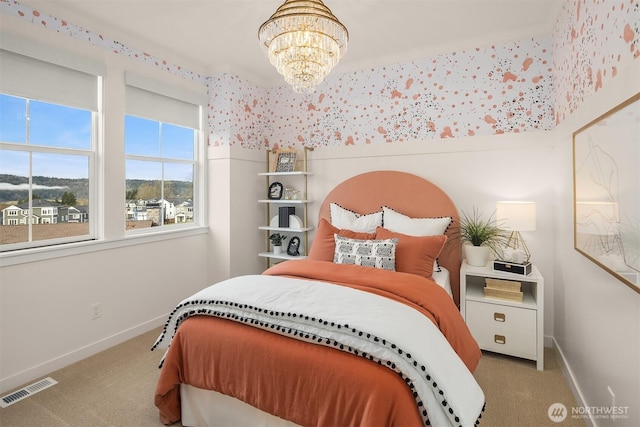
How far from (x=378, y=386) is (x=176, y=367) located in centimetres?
115

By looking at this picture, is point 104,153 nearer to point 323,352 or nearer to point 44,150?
point 44,150

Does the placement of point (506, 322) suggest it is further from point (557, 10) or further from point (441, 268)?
point (557, 10)

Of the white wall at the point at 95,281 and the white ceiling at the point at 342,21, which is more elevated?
the white ceiling at the point at 342,21

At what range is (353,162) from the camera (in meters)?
3.70

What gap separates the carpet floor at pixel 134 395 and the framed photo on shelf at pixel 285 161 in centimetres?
222

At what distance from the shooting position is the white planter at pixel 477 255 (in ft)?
9.30

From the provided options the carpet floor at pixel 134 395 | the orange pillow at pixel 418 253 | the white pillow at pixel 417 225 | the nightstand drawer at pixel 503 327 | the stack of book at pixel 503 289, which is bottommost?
the carpet floor at pixel 134 395

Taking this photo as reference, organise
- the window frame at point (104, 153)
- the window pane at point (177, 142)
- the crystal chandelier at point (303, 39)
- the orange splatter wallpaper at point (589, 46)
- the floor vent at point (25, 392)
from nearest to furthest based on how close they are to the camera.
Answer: the orange splatter wallpaper at point (589, 46) < the crystal chandelier at point (303, 39) < the floor vent at point (25, 392) < the window frame at point (104, 153) < the window pane at point (177, 142)

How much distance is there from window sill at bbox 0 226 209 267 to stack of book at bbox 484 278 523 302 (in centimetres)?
290

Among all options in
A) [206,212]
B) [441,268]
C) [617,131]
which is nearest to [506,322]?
[441,268]

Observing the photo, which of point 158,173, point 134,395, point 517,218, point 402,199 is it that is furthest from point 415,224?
point 158,173

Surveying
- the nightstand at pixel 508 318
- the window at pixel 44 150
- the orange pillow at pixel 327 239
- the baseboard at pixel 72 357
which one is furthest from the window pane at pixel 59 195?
the nightstand at pixel 508 318

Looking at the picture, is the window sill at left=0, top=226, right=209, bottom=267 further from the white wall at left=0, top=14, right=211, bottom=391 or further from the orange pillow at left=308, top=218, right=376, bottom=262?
the orange pillow at left=308, top=218, right=376, bottom=262

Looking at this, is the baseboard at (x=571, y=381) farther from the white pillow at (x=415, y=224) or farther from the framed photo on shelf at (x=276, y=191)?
the framed photo on shelf at (x=276, y=191)
